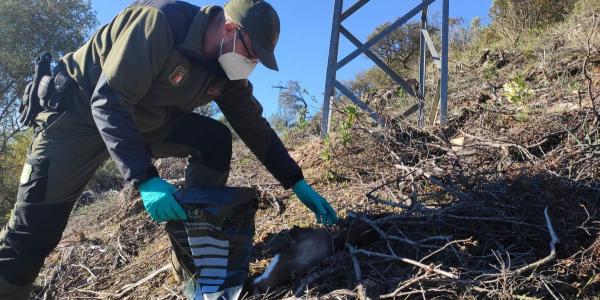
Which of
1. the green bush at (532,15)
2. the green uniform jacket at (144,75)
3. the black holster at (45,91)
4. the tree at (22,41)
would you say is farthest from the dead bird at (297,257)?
the tree at (22,41)

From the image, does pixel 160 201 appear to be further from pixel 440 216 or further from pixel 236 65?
pixel 440 216

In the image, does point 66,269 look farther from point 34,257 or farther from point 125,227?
point 34,257

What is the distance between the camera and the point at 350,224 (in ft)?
8.13

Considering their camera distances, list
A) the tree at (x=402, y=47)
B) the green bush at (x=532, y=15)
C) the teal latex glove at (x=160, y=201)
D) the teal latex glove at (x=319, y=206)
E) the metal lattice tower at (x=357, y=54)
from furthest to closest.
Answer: the tree at (x=402, y=47)
the green bush at (x=532, y=15)
the metal lattice tower at (x=357, y=54)
the teal latex glove at (x=319, y=206)
the teal latex glove at (x=160, y=201)

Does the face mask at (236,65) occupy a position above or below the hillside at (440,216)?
above

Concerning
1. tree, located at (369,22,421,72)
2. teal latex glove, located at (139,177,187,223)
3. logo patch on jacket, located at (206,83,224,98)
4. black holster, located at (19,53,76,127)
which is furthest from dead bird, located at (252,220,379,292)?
tree, located at (369,22,421,72)

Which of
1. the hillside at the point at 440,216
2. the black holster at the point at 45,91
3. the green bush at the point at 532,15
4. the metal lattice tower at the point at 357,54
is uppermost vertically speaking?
the black holster at the point at 45,91

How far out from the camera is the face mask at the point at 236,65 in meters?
2.42

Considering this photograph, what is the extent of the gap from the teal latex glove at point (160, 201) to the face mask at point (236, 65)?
26.4 inches

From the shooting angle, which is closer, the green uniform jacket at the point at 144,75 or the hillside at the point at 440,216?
the hillside at the point at 440,216

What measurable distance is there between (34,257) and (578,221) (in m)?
2.51

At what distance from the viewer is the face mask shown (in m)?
2.42

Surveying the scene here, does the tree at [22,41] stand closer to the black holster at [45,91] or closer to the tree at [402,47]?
the tree at [402,47]

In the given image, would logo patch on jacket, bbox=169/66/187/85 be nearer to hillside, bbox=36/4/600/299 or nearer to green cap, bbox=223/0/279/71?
green cap, bbox=223/0/279/71
